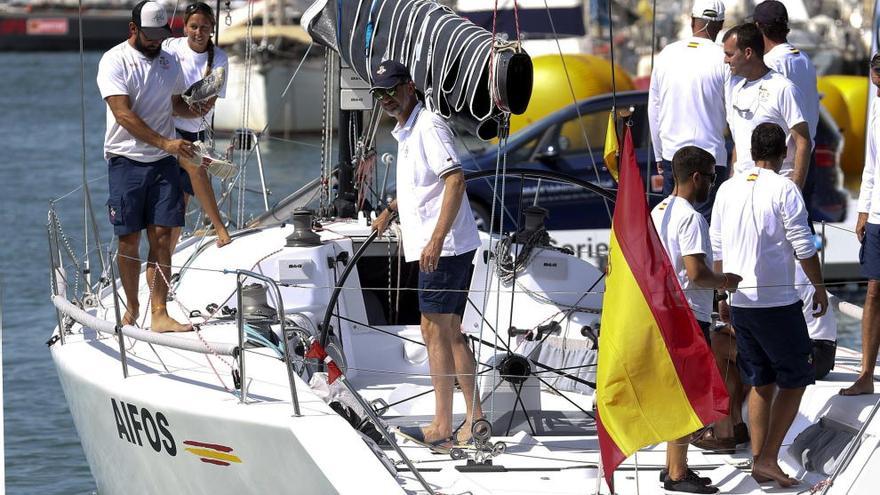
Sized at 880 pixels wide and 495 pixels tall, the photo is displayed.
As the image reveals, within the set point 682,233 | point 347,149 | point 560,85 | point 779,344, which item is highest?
point 682,233

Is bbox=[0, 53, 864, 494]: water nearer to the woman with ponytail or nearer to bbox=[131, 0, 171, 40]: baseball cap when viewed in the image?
the woman with ponytail

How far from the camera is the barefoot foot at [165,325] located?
240 inches

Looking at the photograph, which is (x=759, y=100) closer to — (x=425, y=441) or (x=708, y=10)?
(x=708, y=10)

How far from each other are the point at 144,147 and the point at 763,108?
99.5 inches

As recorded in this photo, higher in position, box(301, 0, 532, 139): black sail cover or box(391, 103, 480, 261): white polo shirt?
box(301, 0, 532, 139): black sail cover

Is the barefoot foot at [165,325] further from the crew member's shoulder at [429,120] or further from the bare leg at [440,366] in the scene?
the crew member's shoulder at [429,120]

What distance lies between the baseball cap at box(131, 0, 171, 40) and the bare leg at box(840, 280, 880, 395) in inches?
116

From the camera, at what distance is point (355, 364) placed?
6902 millimetres

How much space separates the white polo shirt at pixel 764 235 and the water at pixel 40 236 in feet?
12.4

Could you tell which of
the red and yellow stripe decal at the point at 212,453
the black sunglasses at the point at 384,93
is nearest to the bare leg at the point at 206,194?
the black sunglasses at the point at 384,93

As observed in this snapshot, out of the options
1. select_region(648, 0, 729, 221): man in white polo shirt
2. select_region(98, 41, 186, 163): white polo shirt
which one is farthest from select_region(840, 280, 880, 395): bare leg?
select_region(98, 41, 186, 163): white polo shirt

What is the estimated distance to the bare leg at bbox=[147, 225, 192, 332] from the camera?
6.08 meters

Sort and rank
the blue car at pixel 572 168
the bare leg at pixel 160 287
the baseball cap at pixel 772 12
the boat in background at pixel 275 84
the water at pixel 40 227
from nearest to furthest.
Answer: the bare leg at pixel 160 287 < the baseball cap at pixel 772 12 < the water at pixel 40 227 < the blue car at pixel 572 168 < the boat in background at pixel 275 84

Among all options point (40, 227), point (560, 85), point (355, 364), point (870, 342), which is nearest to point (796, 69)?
point (870, 342)
